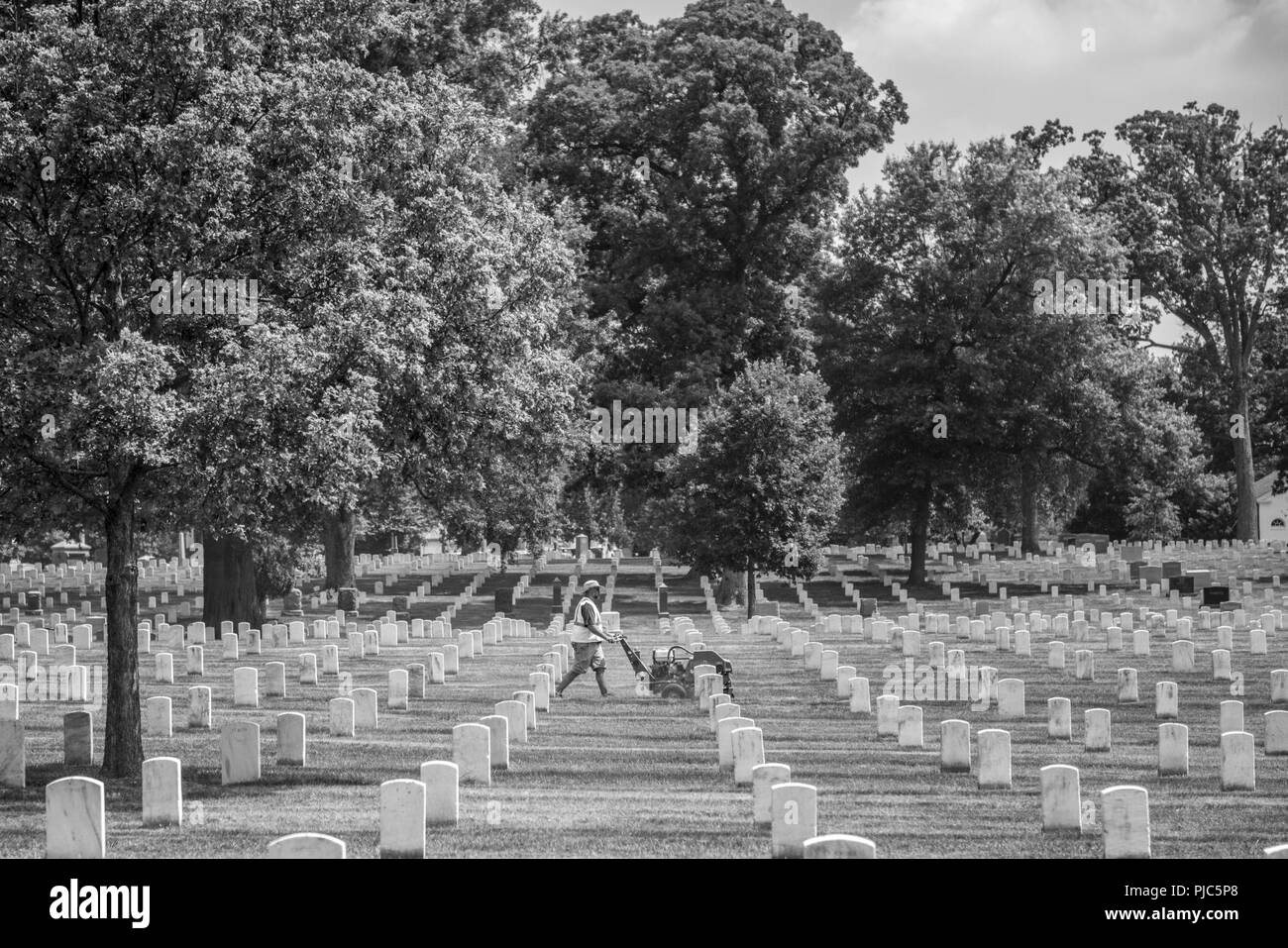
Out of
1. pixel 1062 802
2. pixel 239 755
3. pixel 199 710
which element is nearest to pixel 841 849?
pixel 1062 802

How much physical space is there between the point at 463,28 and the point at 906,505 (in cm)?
2223

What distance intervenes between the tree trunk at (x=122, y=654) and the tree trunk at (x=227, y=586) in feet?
64.1

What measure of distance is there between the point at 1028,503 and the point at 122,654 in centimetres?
5157

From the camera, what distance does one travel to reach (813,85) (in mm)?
53688

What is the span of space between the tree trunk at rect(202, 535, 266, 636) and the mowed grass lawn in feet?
29.2

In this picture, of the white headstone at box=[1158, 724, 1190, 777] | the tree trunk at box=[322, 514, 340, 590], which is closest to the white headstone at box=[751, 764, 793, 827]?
the white headstone at box=[1158, 724, 1190, 777]

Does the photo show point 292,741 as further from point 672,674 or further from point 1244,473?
point 1244,473

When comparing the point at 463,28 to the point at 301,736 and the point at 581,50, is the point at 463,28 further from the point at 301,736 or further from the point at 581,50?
the point at 301,736

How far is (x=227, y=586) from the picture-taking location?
121 feet

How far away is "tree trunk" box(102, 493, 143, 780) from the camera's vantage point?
1658 centimetres

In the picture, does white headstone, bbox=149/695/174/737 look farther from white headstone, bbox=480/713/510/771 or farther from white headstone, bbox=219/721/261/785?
white headstone, bbox=480/713/510/771

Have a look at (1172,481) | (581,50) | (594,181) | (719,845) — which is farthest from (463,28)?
(1172,481)

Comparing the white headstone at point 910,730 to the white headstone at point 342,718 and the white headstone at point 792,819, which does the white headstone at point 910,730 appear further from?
the white headstone at point 792,819

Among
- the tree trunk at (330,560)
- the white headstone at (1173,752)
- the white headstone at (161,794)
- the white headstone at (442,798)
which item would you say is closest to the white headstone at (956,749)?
the white headstone at (1173,752)
